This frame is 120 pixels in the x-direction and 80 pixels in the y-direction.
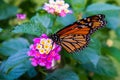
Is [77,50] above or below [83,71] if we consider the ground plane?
Result: above

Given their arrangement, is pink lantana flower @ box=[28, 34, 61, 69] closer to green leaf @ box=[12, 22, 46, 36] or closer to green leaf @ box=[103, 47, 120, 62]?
green leaf @ box=[12, 22, 46, 36]

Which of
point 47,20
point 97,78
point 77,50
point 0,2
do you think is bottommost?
point 97,78

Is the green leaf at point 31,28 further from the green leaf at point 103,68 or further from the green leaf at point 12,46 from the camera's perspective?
the green leaf at point 103,68

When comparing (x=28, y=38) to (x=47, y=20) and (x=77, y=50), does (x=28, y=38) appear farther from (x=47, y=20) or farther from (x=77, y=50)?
(x=77, y=50)

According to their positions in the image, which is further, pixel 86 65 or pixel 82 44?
pixel 86 65

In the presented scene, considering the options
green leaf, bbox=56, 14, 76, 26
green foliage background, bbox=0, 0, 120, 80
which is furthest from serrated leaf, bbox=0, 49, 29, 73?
green leaf, bbox=56, 14, 76, 26

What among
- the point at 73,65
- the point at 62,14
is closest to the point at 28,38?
the point at 73,65

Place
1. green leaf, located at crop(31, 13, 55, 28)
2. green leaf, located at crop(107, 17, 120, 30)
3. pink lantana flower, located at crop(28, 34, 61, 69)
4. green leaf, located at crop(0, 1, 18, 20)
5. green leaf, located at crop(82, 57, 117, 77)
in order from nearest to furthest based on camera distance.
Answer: pink lantana flower, located at crop(28, 34, 61, 69), green leaf, located at crop(31, 13, 55, 28), green leaf, located at crop(82, 57, 117, 77), green leaf, located at crop(107, 17, 120, 30), green leaf, located at crop(0, 1, 18, 20)
